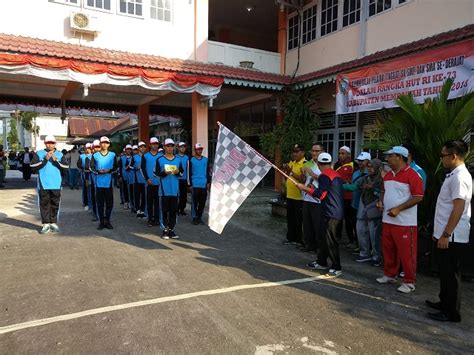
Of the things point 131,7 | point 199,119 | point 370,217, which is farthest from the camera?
point 199,119

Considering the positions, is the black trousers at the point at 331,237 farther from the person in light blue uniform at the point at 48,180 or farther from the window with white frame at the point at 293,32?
the window with white frame at the point at 293,32

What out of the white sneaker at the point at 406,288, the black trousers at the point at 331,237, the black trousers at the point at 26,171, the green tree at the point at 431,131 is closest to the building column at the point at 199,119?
the green tree at the point at 431,131

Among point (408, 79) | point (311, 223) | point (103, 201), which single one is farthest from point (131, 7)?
point (311, 223)

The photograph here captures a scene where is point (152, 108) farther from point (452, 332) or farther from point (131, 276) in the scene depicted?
point (452, 332)

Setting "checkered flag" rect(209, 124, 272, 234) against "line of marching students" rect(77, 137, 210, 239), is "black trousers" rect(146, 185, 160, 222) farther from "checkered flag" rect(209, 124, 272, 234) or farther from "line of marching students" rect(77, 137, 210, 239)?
"checkered flag" rect(209, 124, 272, 234)

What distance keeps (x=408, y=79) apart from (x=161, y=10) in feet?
24.3

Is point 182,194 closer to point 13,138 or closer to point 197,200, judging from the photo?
point 197,200

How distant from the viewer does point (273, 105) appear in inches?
556

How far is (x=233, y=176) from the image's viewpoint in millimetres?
5301

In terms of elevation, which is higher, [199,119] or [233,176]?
[199,119]

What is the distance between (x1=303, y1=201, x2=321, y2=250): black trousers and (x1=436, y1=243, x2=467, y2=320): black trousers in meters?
1.76

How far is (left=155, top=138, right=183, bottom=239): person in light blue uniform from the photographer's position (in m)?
6.77

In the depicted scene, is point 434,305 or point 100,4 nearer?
point 434,305

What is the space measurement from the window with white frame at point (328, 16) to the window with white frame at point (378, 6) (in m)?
1.42
